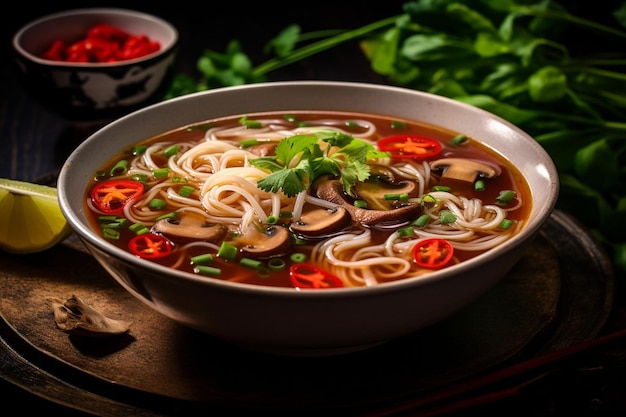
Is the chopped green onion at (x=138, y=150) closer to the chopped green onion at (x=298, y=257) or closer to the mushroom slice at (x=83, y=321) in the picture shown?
the mushroom slice at (x=83, y=321)

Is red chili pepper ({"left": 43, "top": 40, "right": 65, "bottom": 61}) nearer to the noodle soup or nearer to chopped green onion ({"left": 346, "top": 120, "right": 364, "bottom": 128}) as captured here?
the noodle soup

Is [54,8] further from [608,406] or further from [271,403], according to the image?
[608,406]

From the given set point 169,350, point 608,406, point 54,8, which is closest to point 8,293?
point 169,350

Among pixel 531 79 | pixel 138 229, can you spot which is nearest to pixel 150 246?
pixel 138 229

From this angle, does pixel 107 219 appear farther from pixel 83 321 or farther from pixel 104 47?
pixel 104 47

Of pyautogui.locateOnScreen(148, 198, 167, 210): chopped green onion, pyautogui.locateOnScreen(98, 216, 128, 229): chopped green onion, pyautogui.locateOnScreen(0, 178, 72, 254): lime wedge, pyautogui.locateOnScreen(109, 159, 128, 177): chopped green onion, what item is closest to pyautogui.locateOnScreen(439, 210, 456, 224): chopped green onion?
pyautogui.locateOnScreen(148, 198, 167, 210): chopped green onion

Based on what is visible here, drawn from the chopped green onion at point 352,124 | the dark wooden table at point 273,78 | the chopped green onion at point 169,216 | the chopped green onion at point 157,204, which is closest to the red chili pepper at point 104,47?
the dark wooden table at point 273,78
